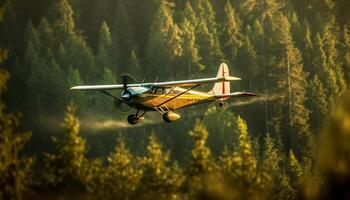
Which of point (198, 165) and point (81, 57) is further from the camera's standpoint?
point (81, 57)

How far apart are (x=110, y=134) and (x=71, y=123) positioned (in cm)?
5476

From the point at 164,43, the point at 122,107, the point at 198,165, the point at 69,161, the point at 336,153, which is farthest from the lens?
the point at 164,43

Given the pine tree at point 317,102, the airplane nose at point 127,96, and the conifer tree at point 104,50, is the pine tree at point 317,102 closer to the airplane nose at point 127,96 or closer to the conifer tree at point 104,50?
the conifer tree at point 104,50

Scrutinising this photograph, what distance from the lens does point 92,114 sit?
82.9 metres

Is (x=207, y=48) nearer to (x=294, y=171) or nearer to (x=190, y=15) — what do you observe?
(x=190, y=15)

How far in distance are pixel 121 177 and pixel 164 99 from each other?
6733 millimetres

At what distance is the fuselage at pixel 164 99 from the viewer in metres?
40.6

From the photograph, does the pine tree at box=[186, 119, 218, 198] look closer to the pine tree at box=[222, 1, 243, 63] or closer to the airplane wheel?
the airplane wheel

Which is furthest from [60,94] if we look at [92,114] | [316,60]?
[316,60]

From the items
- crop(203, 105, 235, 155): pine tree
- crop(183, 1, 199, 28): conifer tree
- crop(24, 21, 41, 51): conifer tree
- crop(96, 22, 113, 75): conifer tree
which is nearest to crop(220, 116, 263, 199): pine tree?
crop(203, 105, 235, 155): pine tree

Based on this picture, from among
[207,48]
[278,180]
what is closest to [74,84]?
[207,48]

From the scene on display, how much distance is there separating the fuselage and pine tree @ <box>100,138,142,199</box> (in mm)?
4264

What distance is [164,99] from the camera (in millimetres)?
41562

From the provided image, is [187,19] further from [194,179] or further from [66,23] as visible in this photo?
[194,179]
